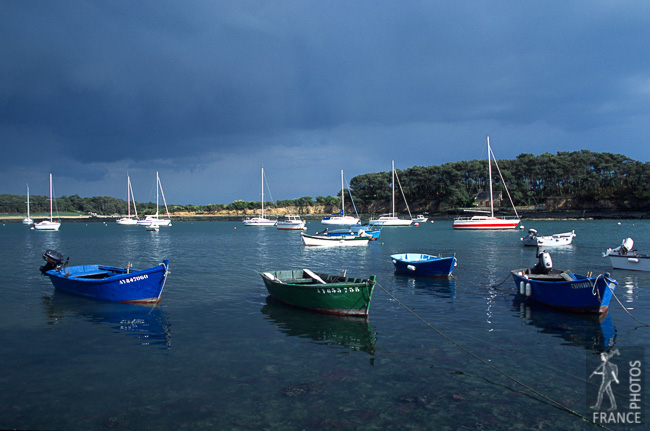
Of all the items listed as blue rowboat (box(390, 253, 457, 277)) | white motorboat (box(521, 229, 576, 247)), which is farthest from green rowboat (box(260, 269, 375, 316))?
white motorboat (box(521, 229, 576, 247))

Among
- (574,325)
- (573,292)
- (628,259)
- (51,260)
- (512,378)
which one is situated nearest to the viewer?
(512,378)

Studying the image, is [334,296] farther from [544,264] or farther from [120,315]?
[544,264]

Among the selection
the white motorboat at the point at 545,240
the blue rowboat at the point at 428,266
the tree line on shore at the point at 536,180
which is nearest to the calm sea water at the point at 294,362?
the blue rowboat at the point at 428,266

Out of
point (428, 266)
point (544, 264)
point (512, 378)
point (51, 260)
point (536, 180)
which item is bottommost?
point (512, 378)

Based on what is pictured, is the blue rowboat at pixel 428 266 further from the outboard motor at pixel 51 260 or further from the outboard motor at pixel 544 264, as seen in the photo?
the outboard motor at pixel 51 260

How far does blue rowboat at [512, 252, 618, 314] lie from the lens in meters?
14.7

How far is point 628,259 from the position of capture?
85.1 ft

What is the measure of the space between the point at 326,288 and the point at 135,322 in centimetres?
734

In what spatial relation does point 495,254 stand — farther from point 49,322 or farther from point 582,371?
point 49,322

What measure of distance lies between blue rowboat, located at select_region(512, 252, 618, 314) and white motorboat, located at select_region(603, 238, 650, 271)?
1168 cm

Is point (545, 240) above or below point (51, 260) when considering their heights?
below

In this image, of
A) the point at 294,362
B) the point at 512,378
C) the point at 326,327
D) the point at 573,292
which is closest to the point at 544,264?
the point at 573,292

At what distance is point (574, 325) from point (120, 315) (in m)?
17.1

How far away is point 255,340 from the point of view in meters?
13.1
